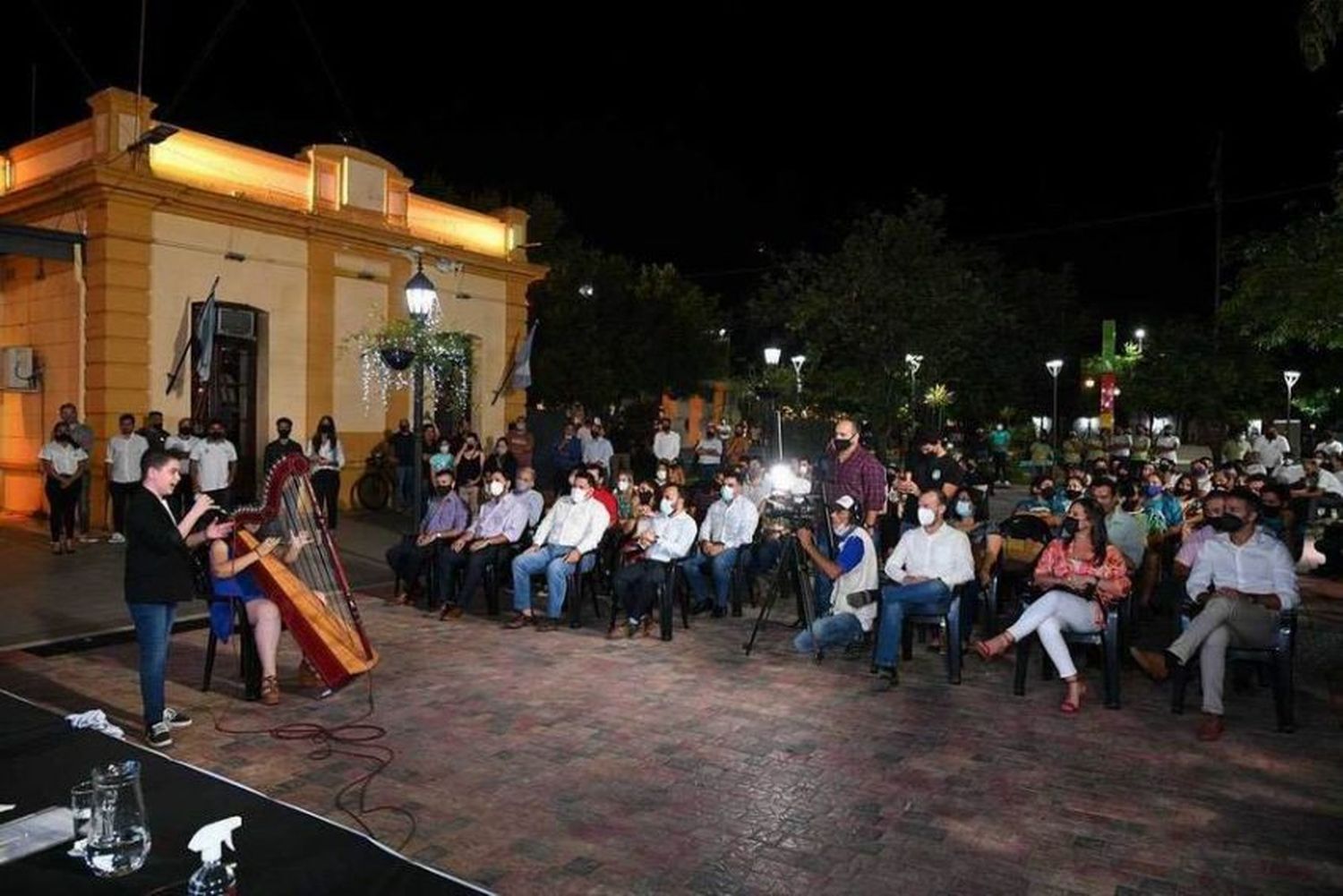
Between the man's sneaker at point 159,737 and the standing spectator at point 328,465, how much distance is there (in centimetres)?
863

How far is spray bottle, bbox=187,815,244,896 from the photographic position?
8.24 feet

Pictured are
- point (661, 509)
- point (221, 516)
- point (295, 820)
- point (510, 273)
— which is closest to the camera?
point (295, 820)

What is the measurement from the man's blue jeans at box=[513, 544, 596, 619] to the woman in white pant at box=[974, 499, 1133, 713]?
3.72m

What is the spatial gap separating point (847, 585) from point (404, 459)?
10.1 metres

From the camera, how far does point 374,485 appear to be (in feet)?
54.8

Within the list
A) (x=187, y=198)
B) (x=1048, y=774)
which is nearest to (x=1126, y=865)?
(x=1048, y=774)

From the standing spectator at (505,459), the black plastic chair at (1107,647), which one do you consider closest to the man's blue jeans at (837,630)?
the black plastic chair at (1107,647)

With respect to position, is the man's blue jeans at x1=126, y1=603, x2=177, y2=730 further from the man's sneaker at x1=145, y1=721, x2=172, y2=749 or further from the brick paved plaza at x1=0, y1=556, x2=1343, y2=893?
the brick paved plaza at x1=0, y1=556, x2=1343, y2=893

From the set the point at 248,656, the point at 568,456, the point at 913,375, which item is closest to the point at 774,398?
the point at 913,375

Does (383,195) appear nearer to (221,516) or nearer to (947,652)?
(221,516)

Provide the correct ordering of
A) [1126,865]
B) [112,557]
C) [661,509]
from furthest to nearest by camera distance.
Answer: [112,557]
[661,509]
[1126,865]

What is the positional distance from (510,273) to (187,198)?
7014 mm

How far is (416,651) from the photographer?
7820 millimetres

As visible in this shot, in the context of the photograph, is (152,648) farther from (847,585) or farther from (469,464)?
(469,464)
